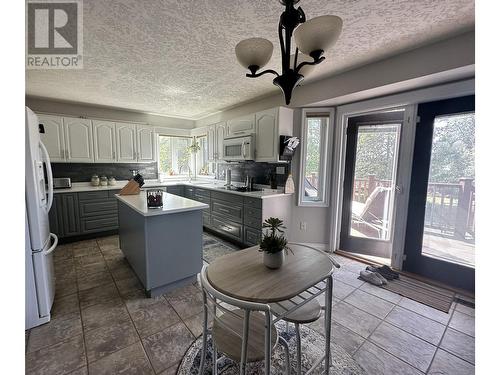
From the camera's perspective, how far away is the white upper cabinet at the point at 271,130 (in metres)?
3.19

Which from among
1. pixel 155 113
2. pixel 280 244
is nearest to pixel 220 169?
pixel 155 113

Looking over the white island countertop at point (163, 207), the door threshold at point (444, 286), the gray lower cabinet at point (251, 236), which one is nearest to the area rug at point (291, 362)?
the white island countertop at point (163, 207)

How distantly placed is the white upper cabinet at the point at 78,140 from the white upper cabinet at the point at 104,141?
78mm

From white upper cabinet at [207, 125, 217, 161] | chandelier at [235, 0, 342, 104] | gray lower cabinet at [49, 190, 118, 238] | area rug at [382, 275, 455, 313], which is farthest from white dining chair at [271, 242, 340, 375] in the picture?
gray lower cabinet at [49, 190, 118, 238]

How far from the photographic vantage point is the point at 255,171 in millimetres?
4016

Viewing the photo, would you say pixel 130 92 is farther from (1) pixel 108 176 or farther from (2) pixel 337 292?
(2) pixel 337 292

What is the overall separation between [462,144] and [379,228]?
1.38 m

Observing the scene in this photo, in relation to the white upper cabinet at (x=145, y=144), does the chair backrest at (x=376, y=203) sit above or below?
below

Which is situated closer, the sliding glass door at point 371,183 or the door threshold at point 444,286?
the door threshold at point 444,286

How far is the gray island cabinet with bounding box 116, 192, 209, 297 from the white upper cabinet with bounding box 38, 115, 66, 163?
232cm

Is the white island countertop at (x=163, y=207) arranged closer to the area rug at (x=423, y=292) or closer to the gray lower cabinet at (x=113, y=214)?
the gray lower cabinet at (x=113, y=214)

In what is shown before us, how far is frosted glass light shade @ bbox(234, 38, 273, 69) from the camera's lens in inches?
47.7

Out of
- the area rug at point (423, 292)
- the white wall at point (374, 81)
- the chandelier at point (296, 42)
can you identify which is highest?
the white wall at point (374, 81)

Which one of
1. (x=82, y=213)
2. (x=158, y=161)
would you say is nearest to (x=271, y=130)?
(x=158, y=161)
